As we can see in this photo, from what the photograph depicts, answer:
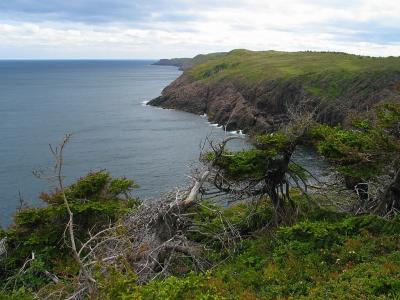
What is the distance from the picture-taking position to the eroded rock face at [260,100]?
237ft

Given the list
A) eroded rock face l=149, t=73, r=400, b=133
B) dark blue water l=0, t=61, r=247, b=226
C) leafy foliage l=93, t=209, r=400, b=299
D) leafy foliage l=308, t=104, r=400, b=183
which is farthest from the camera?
eroded rock face l=149, t=73, r=400, b=133

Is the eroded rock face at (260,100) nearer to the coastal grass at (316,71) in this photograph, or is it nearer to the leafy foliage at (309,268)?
the coastal grass at (316,71)

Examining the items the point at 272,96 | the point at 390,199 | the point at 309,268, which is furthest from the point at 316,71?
the point at 309,268

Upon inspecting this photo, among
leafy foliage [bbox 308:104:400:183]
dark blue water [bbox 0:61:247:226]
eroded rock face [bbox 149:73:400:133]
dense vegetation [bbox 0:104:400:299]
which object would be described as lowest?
dark blue water [bbox 0:61:247:226]

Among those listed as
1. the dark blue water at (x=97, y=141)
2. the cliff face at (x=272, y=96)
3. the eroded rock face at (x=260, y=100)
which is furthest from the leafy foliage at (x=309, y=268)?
the cliff face at (x=272, y=96)

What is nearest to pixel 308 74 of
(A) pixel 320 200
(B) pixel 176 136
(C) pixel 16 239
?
(B) pixel 176 136

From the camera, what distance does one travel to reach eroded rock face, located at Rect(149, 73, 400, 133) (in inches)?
2841

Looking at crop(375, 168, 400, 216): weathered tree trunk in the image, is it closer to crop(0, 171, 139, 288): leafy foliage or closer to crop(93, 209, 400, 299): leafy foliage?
crop(93, 209, 400, 299): leafy foliage

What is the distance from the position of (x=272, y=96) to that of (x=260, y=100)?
8.19 feet

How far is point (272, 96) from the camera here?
9025 cm

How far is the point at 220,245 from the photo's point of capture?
1788 cm

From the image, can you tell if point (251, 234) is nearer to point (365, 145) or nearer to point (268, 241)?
point (268, 241)

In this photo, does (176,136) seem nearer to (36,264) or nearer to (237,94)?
(237,94)

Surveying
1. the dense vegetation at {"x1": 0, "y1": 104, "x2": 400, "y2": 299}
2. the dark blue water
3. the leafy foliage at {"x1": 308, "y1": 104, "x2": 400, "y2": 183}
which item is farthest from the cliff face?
the leafy foliage at {"x1": 308, "y1": 104, "x2": 400, "y2": 183}
